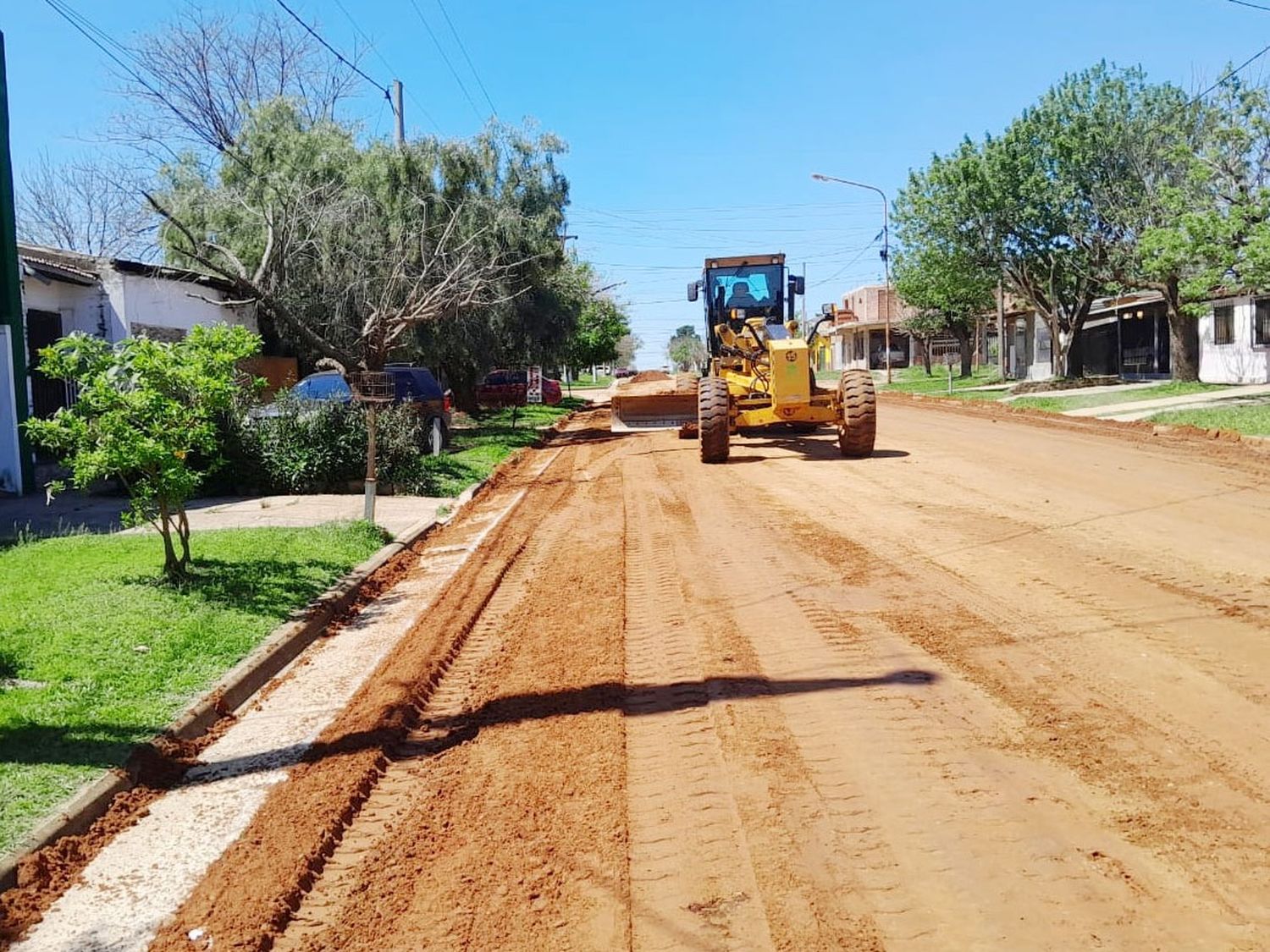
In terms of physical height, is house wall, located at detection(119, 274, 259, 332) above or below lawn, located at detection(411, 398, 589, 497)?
above

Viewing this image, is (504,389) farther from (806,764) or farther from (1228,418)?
(806,764)

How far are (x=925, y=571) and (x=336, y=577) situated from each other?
206 inches

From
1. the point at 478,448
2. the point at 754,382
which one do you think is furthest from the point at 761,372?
the point at 478,448

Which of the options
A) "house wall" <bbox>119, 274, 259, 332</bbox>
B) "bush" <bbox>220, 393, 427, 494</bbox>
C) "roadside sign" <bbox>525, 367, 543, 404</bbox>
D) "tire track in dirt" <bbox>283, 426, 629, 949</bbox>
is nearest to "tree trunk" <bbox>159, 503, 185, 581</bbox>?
"tire track in dirt" <bbox>283, 426, 629, 949</bbox>

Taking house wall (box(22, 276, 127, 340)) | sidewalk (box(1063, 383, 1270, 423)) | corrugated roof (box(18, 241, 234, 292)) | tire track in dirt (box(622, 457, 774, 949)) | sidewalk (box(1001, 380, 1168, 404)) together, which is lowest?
tire track in dirt (box(622, 457, 774, 949))

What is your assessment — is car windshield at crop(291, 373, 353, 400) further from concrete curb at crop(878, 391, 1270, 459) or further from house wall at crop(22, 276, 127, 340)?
concrete curb at crop(878, 391, 1270, 459)

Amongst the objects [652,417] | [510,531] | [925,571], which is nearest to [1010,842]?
[925,571]

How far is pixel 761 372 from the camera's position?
1819 cm

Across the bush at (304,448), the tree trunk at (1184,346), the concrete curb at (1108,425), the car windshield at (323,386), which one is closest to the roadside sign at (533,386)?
the concrete curb at (1108,425)

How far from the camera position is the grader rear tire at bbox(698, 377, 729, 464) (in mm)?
16891

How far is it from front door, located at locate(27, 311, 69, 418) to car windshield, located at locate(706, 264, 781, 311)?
11.6 meters

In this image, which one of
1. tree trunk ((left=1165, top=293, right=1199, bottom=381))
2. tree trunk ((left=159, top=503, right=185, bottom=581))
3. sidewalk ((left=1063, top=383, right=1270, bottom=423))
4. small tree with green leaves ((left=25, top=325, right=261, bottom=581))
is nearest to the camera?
small tree with green leaves ((left=25, top=325, right=261, bottom=581))

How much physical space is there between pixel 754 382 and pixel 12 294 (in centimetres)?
1162

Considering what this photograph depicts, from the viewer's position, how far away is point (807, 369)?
55.7 ft
